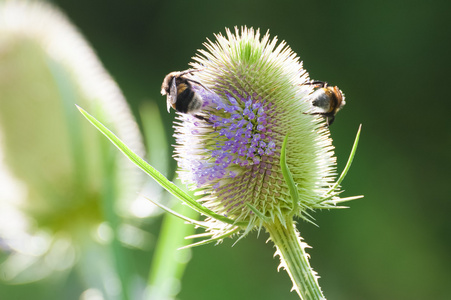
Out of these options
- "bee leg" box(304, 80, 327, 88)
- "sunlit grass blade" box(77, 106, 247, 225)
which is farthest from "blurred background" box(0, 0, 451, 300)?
"sunlit grass blade" box(77, 106, 247, 225)

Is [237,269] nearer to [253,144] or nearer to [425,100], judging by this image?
[425,100]

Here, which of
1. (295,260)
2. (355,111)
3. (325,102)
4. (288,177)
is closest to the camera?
(288,177)

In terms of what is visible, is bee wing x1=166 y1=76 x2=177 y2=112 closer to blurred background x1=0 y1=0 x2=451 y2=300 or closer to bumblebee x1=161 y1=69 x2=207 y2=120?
bumblebee x1=161 y1=69 x2=207 y2=120

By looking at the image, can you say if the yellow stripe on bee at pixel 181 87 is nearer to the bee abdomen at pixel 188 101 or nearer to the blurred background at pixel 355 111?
the bee abdomen at pixel 188 101

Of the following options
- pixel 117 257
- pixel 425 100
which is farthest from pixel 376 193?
pixel 117 257

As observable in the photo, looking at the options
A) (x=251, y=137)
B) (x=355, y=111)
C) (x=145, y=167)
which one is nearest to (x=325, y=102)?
(x=251, y=137)

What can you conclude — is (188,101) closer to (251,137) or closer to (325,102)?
(251,137)
